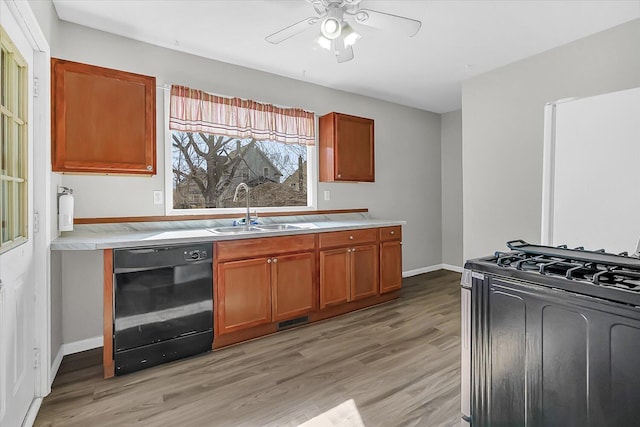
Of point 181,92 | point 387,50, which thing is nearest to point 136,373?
point 181,92

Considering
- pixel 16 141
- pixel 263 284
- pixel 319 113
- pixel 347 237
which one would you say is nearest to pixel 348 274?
pixel 347 237

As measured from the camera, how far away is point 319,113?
3.82m

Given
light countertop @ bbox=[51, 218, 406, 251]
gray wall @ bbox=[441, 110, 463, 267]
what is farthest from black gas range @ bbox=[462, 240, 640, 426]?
gray wall @ bbox=[441, 110, 463, 267]

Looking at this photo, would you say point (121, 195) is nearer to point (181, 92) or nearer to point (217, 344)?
point (181, 92)

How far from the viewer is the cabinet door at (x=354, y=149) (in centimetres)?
366

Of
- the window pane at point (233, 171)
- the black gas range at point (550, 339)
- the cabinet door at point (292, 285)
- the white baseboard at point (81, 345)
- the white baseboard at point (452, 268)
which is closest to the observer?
the black gas range at point (550, 339)

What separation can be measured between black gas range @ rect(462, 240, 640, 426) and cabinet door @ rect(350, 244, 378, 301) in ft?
6.35

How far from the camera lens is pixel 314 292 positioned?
304 cm

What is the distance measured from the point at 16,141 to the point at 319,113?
2784 mm

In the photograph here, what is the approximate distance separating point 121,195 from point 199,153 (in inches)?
30.8

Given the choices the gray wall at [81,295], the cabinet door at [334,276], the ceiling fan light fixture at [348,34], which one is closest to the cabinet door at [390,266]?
the cabinet door at [334,276]

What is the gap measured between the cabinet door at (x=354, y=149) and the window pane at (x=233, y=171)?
1.47 ft

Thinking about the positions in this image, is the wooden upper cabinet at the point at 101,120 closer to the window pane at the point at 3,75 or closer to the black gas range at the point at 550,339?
the window pane at the point at 3,75

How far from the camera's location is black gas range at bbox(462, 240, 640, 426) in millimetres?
969
